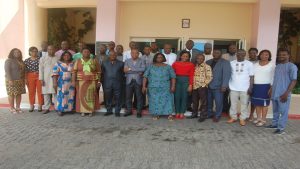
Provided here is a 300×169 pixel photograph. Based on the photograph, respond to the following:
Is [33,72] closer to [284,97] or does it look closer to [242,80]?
[242,80]

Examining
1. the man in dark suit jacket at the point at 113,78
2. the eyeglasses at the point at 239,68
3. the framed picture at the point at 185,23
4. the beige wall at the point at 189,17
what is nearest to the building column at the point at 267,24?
the beige wall at the point at 189,17

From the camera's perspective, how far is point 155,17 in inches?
458

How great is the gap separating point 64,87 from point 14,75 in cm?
122

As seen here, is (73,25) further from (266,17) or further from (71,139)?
(71,139)

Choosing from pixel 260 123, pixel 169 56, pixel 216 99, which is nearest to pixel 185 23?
pixel 169 56

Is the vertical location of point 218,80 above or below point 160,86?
above

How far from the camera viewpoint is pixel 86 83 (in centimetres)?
746

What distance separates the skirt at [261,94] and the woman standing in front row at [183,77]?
1.41m

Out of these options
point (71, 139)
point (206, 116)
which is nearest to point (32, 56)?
point (71, 139)

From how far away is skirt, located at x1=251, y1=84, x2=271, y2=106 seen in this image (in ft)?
22.1

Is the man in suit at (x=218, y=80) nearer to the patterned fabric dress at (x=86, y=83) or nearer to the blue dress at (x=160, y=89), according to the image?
the blue dress at (x=160, y=89)

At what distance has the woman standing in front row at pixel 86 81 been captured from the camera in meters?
7.35

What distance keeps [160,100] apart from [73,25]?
30.6 ft

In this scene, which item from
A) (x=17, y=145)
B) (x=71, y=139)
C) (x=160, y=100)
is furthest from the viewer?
(x=160, y=100)
